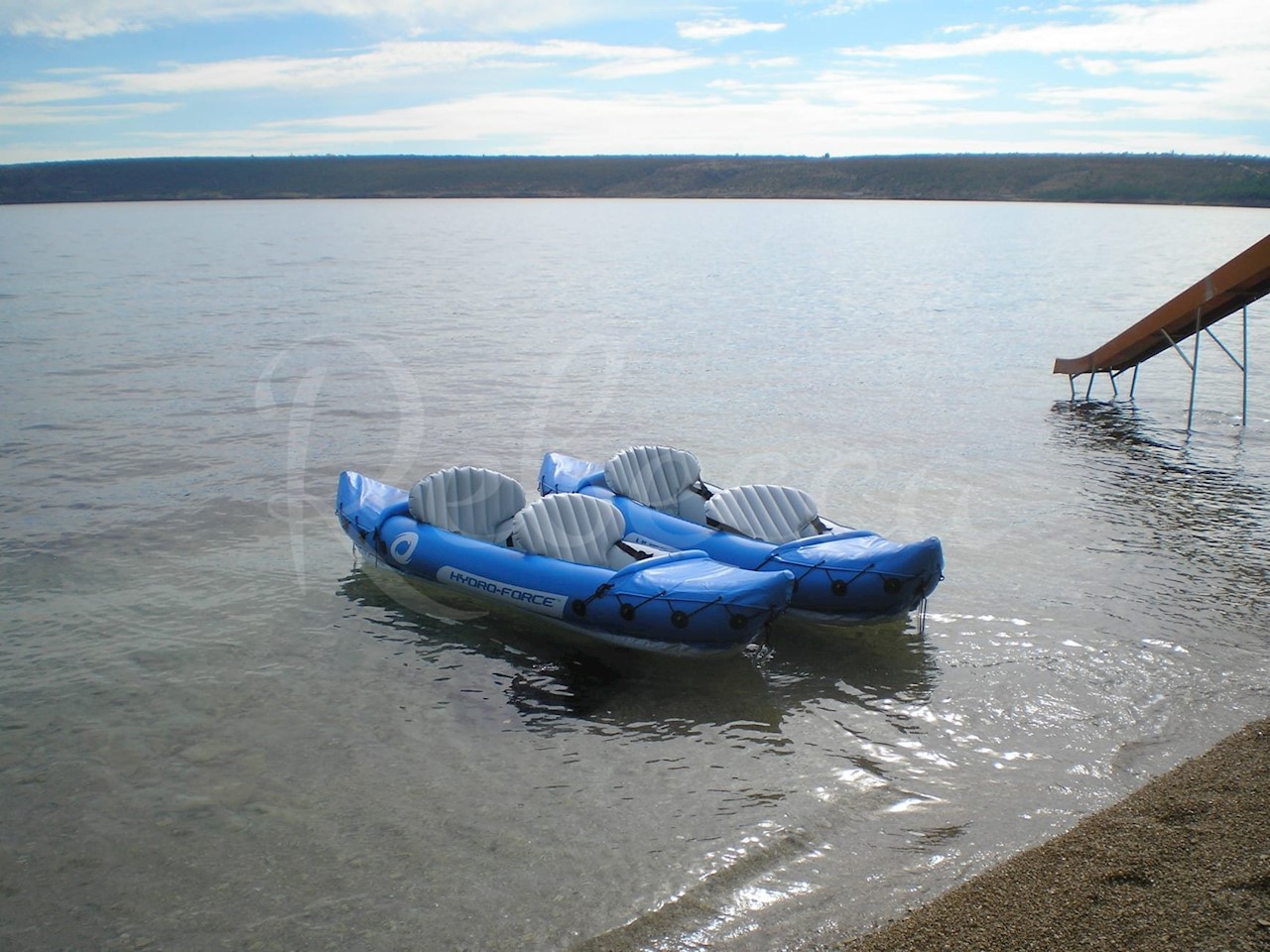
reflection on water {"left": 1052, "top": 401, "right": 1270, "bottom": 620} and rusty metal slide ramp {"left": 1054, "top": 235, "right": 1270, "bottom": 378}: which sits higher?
rusty metal slide ramp {"left": 1054, "top": 235, "right": 1270, "bottom": 378}

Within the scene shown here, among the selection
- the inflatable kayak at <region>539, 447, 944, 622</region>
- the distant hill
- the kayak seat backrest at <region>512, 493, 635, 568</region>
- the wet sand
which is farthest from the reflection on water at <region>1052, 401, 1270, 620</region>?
the distant hill

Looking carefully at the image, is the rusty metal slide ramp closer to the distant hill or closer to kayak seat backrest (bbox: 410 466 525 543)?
kayak seat backrest (bbox: 410 466 525 543)

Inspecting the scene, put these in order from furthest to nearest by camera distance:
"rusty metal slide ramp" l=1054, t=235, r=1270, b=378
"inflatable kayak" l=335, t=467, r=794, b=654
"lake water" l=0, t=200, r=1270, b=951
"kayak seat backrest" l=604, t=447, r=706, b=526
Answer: "rusty metal slide ramp" l=1054, t=235, r=1270, b=378 < "kayak seat backrest" l=604, t=447, r=706, b=526 < "inflatable kayak" l=335, t=467, r=794, b=654 < "lake water" l=0, t=200, r=1270, b=951

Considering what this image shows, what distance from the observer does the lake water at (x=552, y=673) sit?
588cm

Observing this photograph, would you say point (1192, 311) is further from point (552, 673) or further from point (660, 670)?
point (552, 673)

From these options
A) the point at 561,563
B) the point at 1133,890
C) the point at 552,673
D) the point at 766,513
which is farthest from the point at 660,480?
the point at 1133,890

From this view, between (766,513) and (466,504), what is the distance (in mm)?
2814

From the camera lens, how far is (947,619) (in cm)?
942

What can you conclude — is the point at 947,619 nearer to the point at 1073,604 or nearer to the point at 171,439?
the point at 1073,604

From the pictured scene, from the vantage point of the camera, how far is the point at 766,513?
31.7 feet

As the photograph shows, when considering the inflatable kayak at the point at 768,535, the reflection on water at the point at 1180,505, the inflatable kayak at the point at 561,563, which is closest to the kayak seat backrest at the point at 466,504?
the inflatable kayak at the point at 561,563

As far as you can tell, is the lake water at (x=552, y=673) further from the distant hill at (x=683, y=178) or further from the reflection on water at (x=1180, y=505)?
the distant hill at (x=683, y=178)

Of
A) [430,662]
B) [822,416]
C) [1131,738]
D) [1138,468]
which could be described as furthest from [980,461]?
[430,662]

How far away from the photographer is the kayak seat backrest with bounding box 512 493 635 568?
917 centimetres
